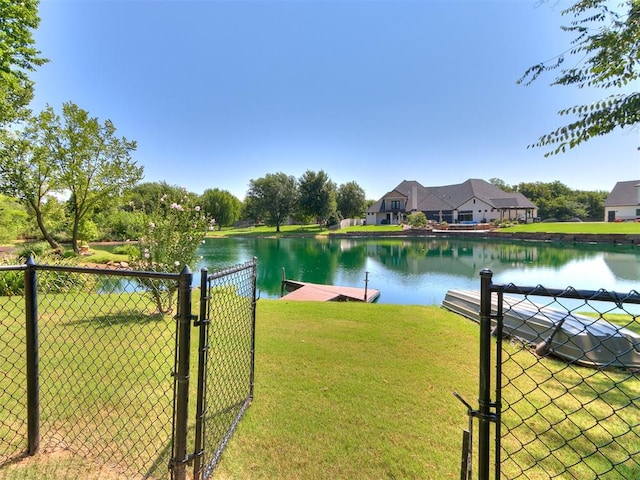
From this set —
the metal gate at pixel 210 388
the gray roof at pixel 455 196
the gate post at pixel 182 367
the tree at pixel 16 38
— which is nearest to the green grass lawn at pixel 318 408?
the metal gate at pixel 210 388

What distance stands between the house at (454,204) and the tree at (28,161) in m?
40.0

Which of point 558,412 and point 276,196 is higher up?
point 276,196

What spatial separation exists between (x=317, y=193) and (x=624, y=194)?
133 ft

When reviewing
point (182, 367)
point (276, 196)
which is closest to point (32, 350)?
point (182, 367)

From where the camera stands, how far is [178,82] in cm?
1468

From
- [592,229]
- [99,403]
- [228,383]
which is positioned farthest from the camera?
[592,229]

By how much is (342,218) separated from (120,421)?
49.5 metres

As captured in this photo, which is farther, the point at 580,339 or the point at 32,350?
the point at 580,339

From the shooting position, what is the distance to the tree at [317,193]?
43.4 meters

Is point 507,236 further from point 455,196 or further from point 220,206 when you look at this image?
point 220,206

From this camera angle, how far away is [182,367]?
5.24ft

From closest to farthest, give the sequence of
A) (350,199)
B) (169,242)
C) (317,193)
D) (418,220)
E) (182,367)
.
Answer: (182,367), (169,242), (418,220), (317,193), (350,199)

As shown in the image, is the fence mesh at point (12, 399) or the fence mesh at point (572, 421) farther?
the fence mesh at point (12, 399)

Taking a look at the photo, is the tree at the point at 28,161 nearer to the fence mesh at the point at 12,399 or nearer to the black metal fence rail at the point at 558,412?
the fence mesh at the point at 12,399
